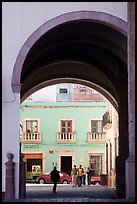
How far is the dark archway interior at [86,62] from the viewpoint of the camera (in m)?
19.4

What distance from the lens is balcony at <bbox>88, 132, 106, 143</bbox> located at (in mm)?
47469

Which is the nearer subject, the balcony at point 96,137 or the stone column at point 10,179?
the stone column at point 10,179

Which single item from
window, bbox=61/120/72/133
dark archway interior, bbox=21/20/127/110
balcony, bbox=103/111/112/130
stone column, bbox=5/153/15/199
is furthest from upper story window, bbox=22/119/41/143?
stone column, bbox=5/153/15/199

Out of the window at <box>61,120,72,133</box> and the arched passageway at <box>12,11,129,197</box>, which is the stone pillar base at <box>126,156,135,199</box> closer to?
the arched passageway at <box>12,11,129,197</box>

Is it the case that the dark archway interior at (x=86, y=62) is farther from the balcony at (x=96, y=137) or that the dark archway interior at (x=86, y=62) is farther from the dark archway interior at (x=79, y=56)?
the balcony at (x=96, y=137)

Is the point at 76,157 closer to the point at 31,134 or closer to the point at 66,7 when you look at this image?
the point at 31,134

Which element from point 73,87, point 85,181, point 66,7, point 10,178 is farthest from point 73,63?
point 73,87

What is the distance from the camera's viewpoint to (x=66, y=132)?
48.0 metres

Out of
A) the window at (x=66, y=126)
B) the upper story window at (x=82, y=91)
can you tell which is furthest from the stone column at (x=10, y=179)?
the upper story window at (x=82, y=91)

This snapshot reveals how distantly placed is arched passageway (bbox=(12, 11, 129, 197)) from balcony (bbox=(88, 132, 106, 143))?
20.7 meters

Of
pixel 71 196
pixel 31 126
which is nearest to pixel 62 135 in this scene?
pixel 31 126

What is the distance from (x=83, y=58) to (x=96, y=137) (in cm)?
2446

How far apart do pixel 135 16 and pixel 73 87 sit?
1544 inches

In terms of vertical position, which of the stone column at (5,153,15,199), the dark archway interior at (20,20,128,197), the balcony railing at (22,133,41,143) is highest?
the dark archway interior at (20,20,128,197)
